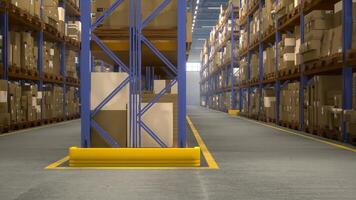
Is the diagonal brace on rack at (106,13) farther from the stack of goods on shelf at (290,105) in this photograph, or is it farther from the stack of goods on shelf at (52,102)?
the stack of goods on shelf at (52,102)

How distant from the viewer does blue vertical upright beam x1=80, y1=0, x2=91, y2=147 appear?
18.1ft

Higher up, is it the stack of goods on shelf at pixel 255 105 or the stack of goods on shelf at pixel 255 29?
the stack of goods on shelf at pixel 255 29

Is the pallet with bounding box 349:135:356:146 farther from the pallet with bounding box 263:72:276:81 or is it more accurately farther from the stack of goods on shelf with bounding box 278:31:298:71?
the pallet with bounding box 263:72:276:81

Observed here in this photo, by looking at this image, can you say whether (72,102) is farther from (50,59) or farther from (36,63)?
(36,63)

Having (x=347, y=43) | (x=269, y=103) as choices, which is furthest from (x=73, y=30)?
(x=347, y=43)

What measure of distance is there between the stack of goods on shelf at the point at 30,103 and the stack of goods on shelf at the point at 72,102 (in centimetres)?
375

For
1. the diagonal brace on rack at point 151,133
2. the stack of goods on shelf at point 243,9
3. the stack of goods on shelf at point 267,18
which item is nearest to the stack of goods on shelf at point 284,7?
the stack of goods on shelf at point 267,18

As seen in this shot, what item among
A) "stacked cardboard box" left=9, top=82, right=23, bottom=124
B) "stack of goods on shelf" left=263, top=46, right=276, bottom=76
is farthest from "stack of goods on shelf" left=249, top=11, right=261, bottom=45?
"stacked cardboard box" left=9, top=82, right=23, bottom=124

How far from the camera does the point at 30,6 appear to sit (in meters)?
12.5

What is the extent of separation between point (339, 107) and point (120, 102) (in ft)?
13.5

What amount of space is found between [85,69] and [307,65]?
5.86 meters

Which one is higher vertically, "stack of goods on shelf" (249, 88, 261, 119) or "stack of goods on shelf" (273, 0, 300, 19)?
"stack of goods on shelf" (273, 0, 300, 19)

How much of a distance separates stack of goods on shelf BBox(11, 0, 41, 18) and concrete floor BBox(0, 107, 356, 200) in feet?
17.7

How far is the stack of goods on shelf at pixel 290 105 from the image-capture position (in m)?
11.2
